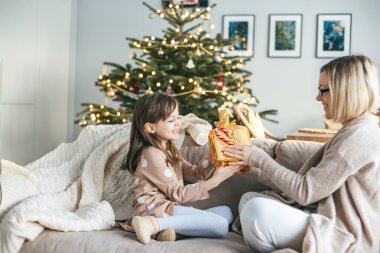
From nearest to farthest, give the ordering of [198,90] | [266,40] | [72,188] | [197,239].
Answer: [197,239] → [72,188] → [198,90] → [266,40]

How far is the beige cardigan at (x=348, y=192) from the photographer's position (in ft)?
5.88

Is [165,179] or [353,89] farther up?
[353,89]

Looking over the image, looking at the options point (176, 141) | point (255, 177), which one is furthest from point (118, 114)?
point (255, 177)

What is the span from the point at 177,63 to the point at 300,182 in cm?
296

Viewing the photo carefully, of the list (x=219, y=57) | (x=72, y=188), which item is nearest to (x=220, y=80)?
(x=219, y=57)

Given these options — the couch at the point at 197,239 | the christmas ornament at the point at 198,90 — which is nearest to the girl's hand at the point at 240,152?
the couch at the point at 197,239

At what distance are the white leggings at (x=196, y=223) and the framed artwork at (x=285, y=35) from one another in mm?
4277

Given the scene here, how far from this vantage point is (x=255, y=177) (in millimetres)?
2381

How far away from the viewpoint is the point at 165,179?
7.39 feet

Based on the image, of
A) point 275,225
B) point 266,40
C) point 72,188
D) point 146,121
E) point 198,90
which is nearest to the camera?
point 275,225

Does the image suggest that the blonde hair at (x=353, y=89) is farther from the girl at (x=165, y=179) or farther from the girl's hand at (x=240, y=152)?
the girl at (x=165, y=179)

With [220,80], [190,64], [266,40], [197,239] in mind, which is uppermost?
[266,40]

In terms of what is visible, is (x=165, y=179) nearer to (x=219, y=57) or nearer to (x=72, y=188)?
(x=72, y=188)

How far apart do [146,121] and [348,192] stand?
0.94 metres
